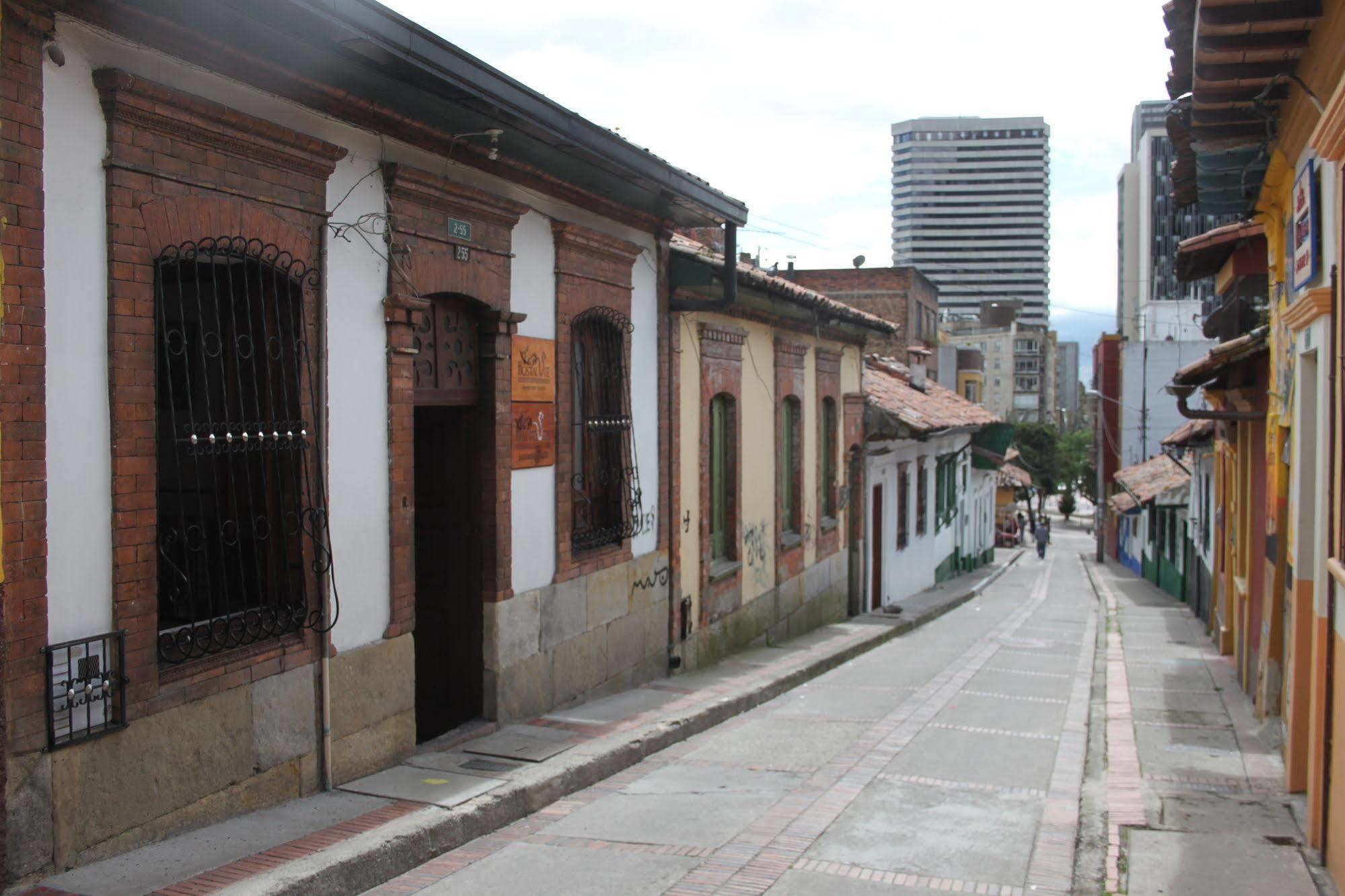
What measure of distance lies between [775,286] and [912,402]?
845 cm

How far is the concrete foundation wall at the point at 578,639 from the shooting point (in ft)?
27.3

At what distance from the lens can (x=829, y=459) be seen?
660 inches

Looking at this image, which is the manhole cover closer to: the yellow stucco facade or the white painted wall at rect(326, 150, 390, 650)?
the white painted wall at rect(326, 150, 390, 650)

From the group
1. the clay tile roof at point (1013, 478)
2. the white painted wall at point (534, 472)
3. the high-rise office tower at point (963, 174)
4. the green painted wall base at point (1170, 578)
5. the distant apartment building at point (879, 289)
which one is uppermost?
the high-rise office tower at point (963, 174)

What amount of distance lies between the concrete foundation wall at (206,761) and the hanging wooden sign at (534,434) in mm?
1867

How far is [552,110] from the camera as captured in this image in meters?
7.73

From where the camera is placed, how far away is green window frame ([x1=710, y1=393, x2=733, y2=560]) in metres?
12.7

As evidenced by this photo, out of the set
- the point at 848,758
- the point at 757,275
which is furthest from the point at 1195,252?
the point at 848,758

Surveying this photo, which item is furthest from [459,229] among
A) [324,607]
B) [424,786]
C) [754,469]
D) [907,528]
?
[907,528]

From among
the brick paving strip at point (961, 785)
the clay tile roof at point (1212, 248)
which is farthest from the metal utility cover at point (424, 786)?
the clay tile roof at point (1212, 248)

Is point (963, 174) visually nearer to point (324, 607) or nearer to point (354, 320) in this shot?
point (354, 320)

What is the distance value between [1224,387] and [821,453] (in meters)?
5.89

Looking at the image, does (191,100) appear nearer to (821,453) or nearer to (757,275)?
(757,275)

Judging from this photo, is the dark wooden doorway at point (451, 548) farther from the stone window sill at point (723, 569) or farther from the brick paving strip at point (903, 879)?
the stone window sill at point (723, 569)
